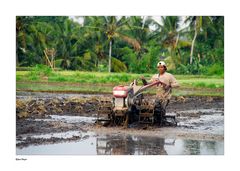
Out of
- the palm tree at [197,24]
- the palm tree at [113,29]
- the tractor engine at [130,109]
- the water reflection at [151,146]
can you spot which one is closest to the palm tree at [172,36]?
the palm tree at [197,24]

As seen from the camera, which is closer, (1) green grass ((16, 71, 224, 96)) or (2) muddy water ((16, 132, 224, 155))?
(2) muddy water ((16, 132, 224, 155))

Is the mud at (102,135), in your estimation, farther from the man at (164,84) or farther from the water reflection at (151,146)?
the man at (164,84)

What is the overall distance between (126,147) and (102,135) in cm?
97

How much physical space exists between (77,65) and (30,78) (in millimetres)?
4102

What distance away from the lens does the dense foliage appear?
64.6 ft

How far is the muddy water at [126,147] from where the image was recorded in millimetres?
8336

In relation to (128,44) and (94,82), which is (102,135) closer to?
(94,82)

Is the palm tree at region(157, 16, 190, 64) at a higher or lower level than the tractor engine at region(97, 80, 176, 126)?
higher

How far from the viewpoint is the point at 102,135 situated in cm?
947

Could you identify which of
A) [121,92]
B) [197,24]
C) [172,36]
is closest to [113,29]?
[197,24]

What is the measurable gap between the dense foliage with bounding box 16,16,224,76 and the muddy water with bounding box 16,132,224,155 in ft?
33.2

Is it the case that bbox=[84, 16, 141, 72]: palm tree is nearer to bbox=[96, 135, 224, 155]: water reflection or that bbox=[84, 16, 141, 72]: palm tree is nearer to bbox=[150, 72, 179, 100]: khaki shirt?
bbox=[150, 72, 179, 100]: khaki shirt

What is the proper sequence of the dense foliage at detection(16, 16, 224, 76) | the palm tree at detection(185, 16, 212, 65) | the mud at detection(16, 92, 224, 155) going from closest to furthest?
the mud at detection(16, 92, 224, 155) < the palm tree at detection(185, 16, 212, 65) < the dense foliage at detection(16, 16, 224, 76)

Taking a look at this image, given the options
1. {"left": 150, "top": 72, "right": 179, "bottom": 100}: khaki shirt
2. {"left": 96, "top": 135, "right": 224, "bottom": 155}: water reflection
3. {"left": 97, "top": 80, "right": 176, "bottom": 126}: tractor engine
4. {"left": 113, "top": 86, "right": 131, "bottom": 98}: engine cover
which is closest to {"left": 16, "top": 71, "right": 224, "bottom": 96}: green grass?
{"left": 150, "top": 72, "right": 179, "bottom": 100}: khaki shirt
